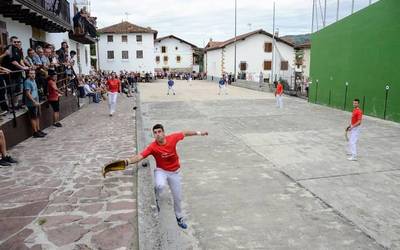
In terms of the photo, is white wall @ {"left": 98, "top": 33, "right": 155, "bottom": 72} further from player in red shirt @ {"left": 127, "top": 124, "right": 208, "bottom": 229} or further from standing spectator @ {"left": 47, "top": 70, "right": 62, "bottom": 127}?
player in red shirt @ {"left": 127, "top": 124, "right": 208, "bottom": 229}

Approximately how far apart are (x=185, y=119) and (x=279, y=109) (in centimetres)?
625

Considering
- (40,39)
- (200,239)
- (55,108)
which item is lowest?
(200,239)

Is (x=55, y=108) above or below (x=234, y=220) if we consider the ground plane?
above

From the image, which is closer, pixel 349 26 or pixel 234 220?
pixel 234 220

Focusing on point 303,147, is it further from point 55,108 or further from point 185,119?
point 55,108

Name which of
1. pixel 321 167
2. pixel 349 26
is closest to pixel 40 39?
pixel 321 167

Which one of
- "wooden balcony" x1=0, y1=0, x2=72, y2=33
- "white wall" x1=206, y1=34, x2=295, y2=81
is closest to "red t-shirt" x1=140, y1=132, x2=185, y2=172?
"wooden balcony" x1=0, y1=0, x2=72, y2=33

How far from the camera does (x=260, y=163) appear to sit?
8.84 metres

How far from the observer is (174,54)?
71938mm

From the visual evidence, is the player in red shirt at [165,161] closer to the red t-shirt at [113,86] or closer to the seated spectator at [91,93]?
the red t-shirt at [113,86]

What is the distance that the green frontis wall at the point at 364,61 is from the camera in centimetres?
1608

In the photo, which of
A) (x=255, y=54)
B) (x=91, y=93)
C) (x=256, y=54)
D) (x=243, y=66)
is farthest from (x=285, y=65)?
(x=91, y=93)

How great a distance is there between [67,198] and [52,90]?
705 cm

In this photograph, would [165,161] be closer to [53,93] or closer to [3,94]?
[3,94]
